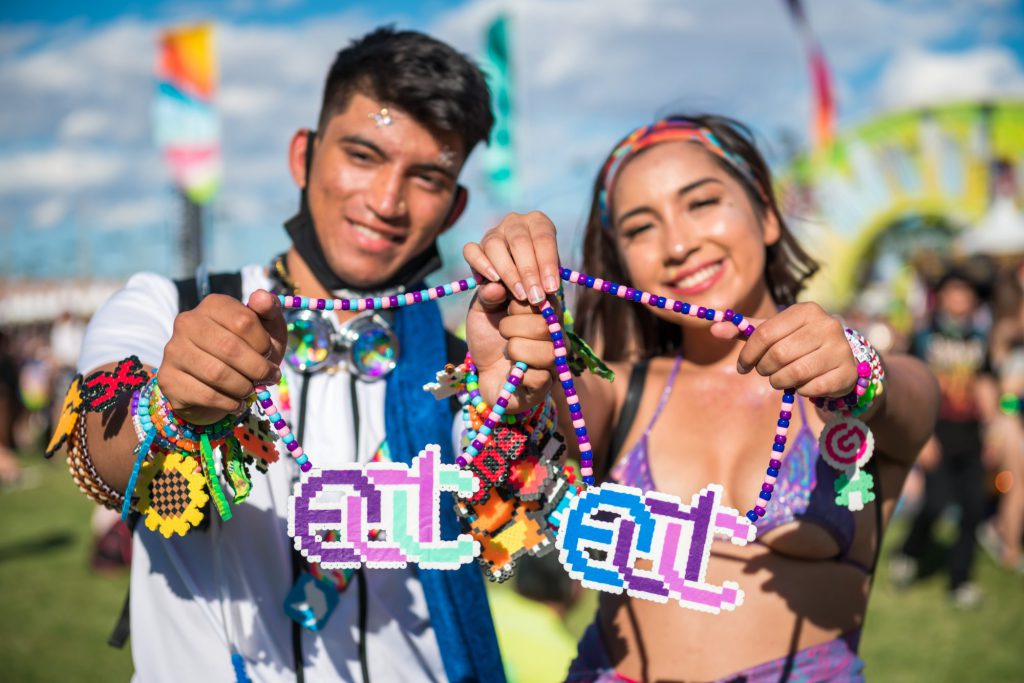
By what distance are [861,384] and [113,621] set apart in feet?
17.2

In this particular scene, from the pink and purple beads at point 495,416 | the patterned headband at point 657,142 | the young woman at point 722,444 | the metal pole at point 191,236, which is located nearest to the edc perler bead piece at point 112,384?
the pink and purple beads at point 495,416

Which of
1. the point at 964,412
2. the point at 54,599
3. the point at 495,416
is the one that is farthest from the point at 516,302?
the point at 54,599

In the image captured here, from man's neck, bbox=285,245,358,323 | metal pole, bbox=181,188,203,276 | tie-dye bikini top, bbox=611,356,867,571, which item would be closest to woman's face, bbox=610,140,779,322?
tie-dye bikini top, bbox=611,356,867,571

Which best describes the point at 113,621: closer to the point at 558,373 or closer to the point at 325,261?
the point at 325,261

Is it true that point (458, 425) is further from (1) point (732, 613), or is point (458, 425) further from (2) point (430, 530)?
(1) point (732, 613)

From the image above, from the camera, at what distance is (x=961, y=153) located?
20281mm

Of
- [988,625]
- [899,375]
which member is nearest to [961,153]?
[988,625]

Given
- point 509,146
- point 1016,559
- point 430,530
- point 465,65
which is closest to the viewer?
point 430,530

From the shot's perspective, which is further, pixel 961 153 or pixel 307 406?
pixel 961 153

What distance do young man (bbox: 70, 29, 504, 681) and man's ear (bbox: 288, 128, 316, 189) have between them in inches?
3.9

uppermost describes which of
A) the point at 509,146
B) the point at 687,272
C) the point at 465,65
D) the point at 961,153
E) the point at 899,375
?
the point at 961,153

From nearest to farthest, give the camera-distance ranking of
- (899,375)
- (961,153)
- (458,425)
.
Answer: (899,375)
(458,425)
(961,153)

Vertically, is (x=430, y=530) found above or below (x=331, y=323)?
below

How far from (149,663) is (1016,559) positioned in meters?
6.38
